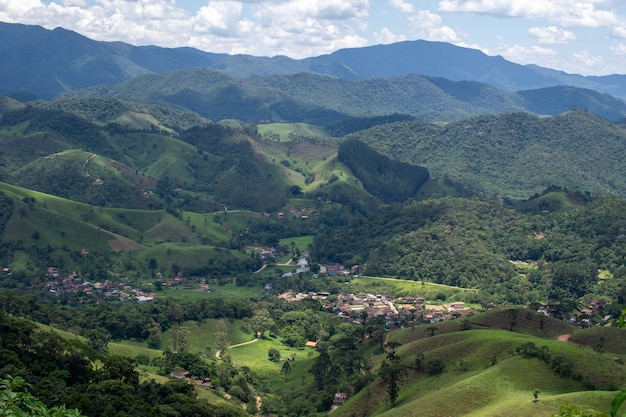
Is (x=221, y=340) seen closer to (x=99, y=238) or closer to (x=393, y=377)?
(x=393, y=377)

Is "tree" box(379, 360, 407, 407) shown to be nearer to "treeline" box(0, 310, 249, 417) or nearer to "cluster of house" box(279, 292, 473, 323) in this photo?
"treeline" box(0, 310, 249, 417)

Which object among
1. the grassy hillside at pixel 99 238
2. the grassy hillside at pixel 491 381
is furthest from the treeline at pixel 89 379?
the grassy hillside at pixel 99 238

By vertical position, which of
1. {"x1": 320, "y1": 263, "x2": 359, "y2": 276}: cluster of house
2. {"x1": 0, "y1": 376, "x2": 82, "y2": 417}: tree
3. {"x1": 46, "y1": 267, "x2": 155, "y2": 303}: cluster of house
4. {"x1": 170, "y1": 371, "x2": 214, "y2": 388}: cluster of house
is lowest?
{"x1": 46, "y1": 267, "x2": 155, "y2": 303}: cluster of house

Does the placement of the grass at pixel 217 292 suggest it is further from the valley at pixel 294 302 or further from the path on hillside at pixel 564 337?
the path on hillside at pixel 564 337

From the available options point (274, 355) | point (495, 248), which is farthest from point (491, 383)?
point (495, 248)

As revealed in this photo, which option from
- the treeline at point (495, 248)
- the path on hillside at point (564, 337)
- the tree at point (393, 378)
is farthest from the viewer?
the treeline at point (495, 248)

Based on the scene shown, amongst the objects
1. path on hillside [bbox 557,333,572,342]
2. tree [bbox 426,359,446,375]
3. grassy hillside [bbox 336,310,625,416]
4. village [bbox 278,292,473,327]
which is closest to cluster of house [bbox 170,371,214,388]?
grassy hillside [bbox 336,310,625,416]

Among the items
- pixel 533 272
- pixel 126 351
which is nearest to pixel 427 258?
pixel 533 272

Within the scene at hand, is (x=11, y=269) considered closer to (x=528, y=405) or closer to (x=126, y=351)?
(x=126, y=351)
